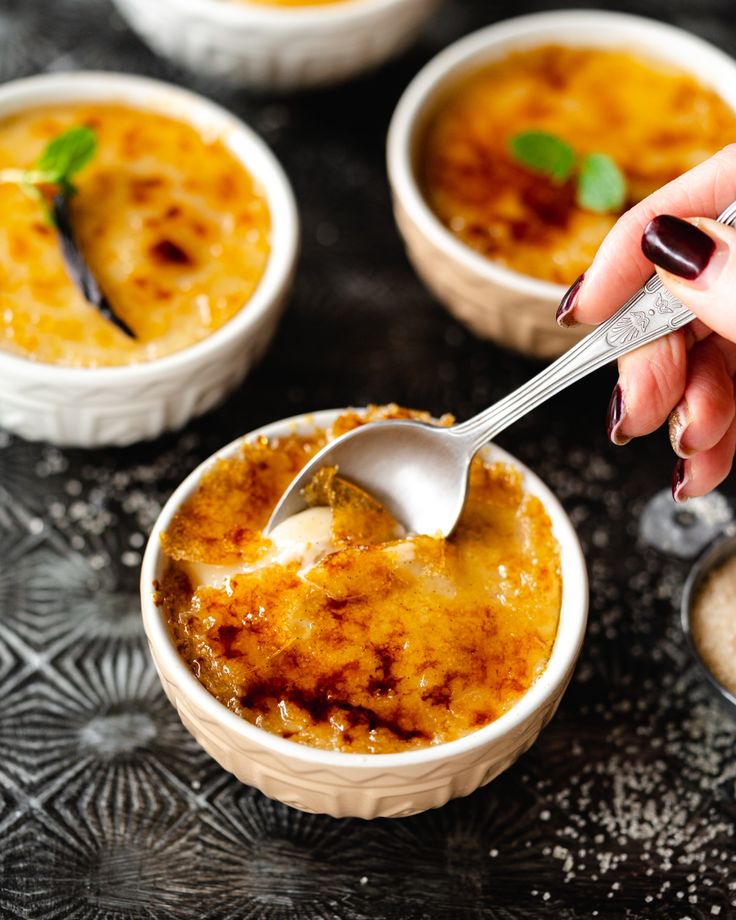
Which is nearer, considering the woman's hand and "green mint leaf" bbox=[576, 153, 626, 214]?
the woman's hand

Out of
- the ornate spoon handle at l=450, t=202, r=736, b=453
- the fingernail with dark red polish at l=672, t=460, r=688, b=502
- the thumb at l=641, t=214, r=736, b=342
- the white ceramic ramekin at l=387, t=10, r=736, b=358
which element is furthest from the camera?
the white ceramic ramekin at l=387, t=10, r=736, b=358

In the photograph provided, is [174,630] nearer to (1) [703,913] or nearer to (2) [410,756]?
(2) [410,756]

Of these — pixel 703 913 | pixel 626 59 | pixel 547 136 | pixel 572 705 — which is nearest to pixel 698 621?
pixel 572 705

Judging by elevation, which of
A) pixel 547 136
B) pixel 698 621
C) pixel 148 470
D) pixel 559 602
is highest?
pixel 547 136

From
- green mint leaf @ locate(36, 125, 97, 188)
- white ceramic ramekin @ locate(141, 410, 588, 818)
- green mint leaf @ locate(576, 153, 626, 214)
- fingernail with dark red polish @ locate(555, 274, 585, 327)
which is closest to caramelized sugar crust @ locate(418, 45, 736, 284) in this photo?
green mint leaf @ locate(576, 153, 626, 214)

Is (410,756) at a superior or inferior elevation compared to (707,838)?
superior

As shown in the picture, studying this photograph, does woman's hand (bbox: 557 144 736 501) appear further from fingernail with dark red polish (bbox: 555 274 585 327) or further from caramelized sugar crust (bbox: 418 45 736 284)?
caramelized sugar crust (bbox: 418 45 736 284)
